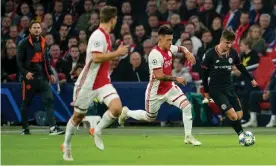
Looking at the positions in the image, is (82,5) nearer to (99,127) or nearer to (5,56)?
(5,56)

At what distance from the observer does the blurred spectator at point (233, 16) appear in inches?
952

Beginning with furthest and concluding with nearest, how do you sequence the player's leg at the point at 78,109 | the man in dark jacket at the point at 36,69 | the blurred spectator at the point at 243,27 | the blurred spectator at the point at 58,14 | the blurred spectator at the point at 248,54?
the blurred spectator at the point at 58,14 → the blurred spectator at the point at 243,27 → the blurred spectator at the point at 248,54 → the man in dark jacket at the point at 36,69 → the player's leg at the point at 78,109

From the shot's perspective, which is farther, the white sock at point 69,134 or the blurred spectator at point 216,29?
the blurred spectator at point 216,29

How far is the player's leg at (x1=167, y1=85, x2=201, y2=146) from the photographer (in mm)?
15977

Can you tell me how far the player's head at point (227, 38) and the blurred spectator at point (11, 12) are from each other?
13832 mm

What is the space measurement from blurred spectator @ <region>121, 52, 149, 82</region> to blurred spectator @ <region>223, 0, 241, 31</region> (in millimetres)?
2557

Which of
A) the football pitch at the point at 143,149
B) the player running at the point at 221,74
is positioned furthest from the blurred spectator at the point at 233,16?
the player running at the point at 221,74

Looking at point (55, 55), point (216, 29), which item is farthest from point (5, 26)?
point (216, 29)

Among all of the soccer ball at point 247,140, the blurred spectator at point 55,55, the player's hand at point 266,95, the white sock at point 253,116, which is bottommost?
the white sock at point 253,116

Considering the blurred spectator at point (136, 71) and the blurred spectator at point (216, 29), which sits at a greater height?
the blurred spectator at point (216, 29)

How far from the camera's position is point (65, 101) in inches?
944

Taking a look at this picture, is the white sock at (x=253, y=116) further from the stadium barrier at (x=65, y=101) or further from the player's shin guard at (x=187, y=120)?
the player's shin guard at (x=187, y=120)

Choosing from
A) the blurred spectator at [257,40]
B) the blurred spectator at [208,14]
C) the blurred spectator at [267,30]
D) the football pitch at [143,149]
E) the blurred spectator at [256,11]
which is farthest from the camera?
the blurred spectator at [208,14]

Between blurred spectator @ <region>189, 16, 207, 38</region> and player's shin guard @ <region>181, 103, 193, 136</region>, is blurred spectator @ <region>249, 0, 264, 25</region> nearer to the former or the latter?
blurred spectator @ <region>189, 16, 207, 38</region>
